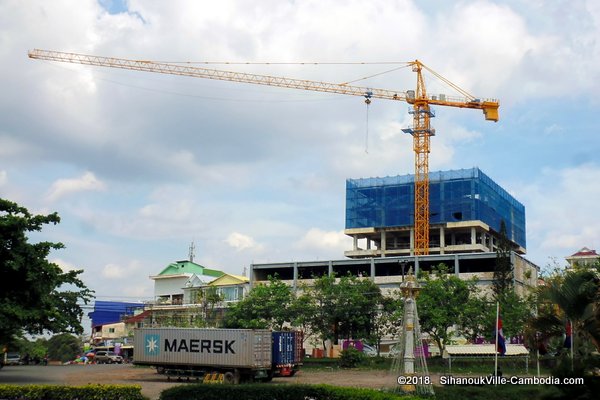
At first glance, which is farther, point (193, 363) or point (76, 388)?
point (193, 363)

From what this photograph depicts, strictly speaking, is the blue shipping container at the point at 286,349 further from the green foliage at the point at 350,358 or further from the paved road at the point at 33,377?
the green foliage at the point at 350,358

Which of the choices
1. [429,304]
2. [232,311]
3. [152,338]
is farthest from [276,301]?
[152,338]

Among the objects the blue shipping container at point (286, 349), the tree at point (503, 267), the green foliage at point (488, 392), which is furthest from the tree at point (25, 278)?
the tree at point (503, 267)

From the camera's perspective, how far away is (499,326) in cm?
2900

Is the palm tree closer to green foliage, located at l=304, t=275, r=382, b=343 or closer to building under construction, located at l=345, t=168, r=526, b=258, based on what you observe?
green foliage, located at l=304, t=275, r=382, b=343

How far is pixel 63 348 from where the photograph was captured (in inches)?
3602

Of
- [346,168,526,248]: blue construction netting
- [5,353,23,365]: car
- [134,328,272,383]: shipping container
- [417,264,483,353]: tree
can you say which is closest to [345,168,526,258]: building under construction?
[346,168,526,248]: blue construction netting

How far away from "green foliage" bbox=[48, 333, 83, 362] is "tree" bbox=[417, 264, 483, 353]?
2180 inches

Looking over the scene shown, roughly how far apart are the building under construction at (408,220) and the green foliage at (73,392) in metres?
61.2

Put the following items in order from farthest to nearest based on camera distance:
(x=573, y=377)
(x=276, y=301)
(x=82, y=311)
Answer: (x=276, y=301) → (x=82, y=311) → (x=573, y=377)

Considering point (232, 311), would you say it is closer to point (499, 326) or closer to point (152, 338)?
point (152, 338)

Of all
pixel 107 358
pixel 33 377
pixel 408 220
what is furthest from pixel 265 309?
pixel 408 220

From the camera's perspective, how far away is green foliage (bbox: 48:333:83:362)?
295ft

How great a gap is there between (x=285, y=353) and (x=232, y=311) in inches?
1030
